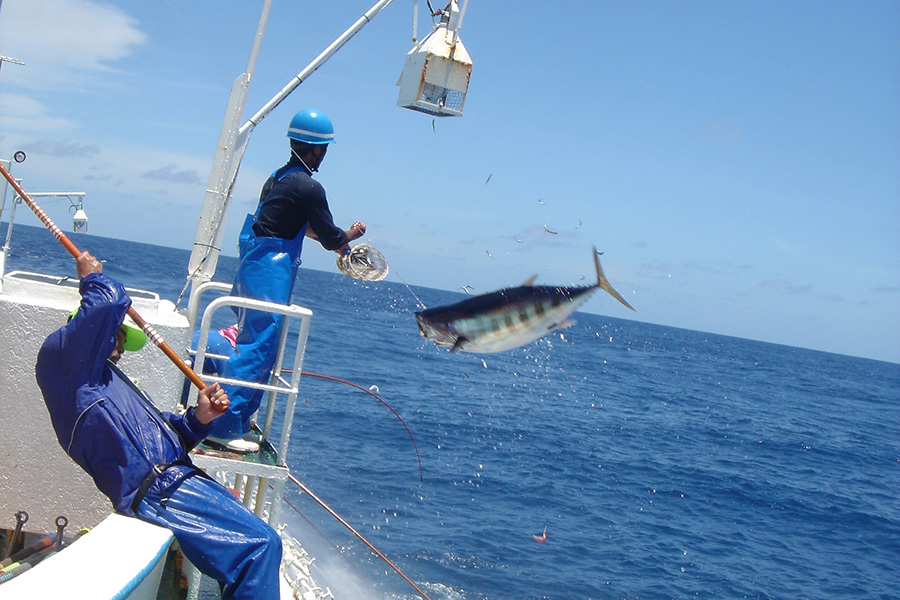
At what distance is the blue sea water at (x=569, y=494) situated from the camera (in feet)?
38.7

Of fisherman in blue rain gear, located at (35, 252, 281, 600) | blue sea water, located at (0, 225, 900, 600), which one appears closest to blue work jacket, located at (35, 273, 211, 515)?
fisherman in blue rain gear, located at (35, 252, 281, 600)

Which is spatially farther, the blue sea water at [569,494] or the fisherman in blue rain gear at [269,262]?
the blue sea water at [569,494]

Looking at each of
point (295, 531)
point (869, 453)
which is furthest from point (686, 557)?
point (869, 453)

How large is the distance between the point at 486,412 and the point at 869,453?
61.4ft

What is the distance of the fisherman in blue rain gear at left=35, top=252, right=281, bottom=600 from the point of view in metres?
2.70

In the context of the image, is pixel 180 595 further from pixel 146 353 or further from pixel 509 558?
pixel 509 558

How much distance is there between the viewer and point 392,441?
17.3 metres

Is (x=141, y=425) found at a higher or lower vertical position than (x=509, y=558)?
higher

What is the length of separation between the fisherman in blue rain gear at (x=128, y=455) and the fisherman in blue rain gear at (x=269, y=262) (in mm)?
1300

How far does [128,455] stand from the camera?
2773 millimetres

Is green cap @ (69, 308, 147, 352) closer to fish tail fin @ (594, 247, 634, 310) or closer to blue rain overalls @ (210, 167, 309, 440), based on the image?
blue rain overalls @ (210, 167, 309, 440)

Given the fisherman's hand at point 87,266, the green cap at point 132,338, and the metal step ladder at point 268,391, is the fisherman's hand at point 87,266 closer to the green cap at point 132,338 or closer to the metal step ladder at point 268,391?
the green cap at point 132,338

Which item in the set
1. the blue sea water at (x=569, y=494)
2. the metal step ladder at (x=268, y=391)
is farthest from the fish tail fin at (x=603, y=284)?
the blue sea water at (x=569, y=494)

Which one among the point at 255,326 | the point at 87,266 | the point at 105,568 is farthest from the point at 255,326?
the point at 105,568
